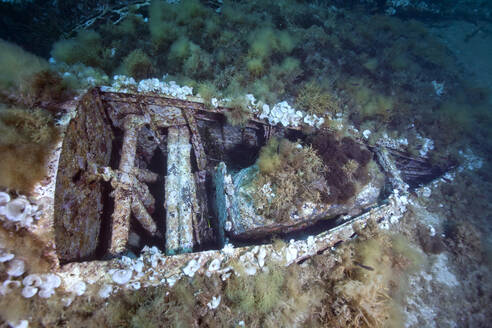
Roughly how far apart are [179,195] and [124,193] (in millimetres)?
793

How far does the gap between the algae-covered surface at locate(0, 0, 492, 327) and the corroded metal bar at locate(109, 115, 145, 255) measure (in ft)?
0.09

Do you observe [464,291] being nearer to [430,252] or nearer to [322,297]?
[430,252]

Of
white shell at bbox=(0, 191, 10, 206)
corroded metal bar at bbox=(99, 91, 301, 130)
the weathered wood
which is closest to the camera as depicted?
white shell at bbox=(0, 191, 10, 206)

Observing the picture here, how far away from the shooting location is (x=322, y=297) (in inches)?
106

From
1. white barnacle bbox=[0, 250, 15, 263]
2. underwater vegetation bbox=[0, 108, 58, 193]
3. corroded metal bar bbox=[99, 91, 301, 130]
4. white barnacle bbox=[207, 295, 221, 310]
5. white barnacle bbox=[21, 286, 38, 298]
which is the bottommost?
white barnacle bbox=[207, 295, 221, 310]

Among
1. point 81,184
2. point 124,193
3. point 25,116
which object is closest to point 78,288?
point 81,184

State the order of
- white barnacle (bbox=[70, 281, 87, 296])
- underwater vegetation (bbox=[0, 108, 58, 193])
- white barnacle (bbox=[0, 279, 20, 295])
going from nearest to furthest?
white barnacle (bbox=[0, 279, 20, 295]), underwater vegetation (bbox=[0, 108, 58, 193]), white barnacle (bbox=[70, 281, 87, 296])

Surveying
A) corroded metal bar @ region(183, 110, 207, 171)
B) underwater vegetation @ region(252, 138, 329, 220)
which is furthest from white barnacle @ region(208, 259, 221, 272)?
corroded metal bar @ region(183, 110, 207, 171)

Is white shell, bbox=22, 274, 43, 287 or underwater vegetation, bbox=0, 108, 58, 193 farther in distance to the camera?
underwater vegetation, bbox=0, 108, 58, 193

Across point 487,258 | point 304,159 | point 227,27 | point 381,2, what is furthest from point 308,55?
point 381,2

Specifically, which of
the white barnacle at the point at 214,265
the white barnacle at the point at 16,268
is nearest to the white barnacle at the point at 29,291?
the white barnacle at the point at 16,268

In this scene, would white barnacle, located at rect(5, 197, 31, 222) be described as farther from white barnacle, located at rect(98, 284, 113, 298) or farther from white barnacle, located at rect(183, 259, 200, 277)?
white barnacle, located at rect(183, 259, 200, 277)

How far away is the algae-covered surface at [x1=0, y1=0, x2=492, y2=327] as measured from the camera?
2.22 meters

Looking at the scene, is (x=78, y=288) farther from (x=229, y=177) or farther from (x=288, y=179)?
(x=288, y=179)
